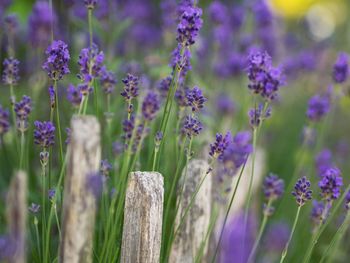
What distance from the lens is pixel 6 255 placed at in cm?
154

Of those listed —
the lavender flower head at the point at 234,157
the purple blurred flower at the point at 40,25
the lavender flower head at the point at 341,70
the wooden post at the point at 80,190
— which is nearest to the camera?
the wooden post at the point at 80,190

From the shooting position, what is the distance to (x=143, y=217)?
6.66 feet

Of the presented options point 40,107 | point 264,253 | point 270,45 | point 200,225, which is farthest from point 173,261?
point 270,45

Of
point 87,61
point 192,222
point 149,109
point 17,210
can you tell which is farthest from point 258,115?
point 17,210

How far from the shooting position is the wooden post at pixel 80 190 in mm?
1674

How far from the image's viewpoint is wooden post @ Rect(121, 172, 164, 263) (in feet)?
6.63

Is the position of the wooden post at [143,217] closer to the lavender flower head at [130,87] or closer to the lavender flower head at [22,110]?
the lavender flower head at [130,87]

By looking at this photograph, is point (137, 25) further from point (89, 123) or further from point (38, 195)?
point (89, 123)

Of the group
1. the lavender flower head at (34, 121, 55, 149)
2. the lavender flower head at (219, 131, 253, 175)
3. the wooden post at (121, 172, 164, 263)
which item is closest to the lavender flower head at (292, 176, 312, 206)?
the lavender flower head at (219, 131, 253, 175)

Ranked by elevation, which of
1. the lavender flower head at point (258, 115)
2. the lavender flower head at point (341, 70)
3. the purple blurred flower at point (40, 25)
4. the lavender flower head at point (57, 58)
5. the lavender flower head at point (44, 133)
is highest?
the purple blurred flower at point (40, 25)

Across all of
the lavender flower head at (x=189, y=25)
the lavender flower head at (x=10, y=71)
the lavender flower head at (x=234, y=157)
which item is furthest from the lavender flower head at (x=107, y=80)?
the lavender flower head at (x=234, y=157)

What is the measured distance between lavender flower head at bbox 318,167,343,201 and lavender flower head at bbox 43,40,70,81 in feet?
3.41

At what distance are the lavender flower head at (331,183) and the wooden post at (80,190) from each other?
93 centimetres

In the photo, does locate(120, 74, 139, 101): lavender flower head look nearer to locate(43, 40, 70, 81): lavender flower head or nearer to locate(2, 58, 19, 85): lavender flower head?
locate(43, 40, 70, 81): lavender flower head
